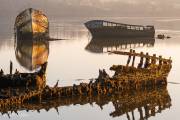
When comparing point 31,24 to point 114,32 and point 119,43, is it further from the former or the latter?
point 114,32

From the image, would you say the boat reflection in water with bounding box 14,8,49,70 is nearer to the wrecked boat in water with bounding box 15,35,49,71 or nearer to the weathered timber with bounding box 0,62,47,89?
the wrecked boat in water with bounding box 15,35,49,71

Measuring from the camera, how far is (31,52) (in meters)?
97.9

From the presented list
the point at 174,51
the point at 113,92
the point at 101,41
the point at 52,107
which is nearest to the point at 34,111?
the point at 52,107

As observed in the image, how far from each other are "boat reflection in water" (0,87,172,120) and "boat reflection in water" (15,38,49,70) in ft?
79.1

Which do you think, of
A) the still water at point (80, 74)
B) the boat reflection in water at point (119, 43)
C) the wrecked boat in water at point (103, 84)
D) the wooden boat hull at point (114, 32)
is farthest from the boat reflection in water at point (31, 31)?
the wrecked boat in water at point (103, 84)

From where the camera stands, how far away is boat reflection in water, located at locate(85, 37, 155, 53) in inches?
4466

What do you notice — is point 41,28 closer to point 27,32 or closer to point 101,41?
point 27,32

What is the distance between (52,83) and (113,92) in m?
8.62

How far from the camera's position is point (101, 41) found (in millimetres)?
128500

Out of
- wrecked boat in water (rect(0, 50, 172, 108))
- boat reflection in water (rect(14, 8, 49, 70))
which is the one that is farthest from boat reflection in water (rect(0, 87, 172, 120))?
boat reflection in water (rect(14, 8, 49, 70))

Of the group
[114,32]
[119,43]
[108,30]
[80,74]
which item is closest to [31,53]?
[119,43]

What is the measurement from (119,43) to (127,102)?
244 ft

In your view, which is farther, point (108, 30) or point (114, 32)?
point (114, 32)

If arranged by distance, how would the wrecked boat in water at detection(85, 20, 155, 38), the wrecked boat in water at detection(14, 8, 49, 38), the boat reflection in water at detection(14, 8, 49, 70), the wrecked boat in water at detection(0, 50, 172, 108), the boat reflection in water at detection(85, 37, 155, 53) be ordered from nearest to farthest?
the wrecked boat in water at detection(0, 50, 172, 108) → the boat reflection in water at detection(14, 8, 49, 70) → the boat reflection in water at detection(85, 37, 155, 53) → the wrecked boat in water at detection(14, 8, 49, 38) → the wrecked boat in water at detection(85, 20, 155, 38)
